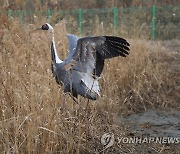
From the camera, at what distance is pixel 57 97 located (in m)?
3.25

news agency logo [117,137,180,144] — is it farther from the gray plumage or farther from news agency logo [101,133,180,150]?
the gray plumage

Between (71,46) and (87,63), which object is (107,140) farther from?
(71,46)

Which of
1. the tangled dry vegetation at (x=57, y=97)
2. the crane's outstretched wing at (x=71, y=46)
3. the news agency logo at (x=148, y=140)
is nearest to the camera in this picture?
the tangled dry vegetation at (x=57, y=97)

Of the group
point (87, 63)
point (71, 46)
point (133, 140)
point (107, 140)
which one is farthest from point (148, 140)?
point (71, 46)

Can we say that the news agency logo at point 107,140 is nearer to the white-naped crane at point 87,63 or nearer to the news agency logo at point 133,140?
the news agency logo at point 133,140

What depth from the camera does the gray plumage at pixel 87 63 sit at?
3518mm

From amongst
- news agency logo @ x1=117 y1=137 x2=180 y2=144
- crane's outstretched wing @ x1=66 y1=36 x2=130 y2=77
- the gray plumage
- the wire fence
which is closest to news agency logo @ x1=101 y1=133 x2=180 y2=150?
news agency logo @ x1=117 y1=137 x2=180 y2=144

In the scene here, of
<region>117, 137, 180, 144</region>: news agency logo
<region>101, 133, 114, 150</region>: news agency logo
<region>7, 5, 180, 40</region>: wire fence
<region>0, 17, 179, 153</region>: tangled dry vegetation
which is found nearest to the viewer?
<region>0, 17, 179, 153</region>: tangled dry vegetation

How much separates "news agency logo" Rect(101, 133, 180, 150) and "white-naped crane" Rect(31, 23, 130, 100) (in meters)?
0.40

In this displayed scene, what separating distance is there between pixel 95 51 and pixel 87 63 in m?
0.13

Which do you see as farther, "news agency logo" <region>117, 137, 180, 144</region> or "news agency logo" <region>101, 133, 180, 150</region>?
"news agency logo" <region>117, 137, 180, 144</region>

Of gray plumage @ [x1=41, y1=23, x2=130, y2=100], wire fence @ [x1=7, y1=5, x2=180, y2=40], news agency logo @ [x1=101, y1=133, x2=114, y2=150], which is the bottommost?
wire fence @ [x1=7, y1=5, x2=180, y2=40]

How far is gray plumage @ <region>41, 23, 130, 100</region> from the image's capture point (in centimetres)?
352

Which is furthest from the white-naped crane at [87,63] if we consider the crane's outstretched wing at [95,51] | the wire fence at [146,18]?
the wire fence at [146,18]
